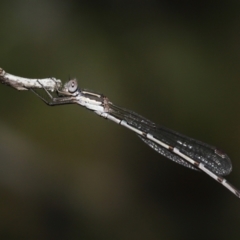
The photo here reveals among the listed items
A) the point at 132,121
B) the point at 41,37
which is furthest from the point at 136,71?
the point at 132,121

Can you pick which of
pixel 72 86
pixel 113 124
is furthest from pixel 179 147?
pixel 113 124

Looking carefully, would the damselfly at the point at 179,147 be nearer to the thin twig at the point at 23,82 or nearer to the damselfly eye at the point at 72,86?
the damselfly eye at the point at 72,86

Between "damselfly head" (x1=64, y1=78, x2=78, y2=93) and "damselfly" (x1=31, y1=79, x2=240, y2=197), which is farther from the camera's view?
"damselfly" (x1=31, y1=79, x2=240, y2=197)

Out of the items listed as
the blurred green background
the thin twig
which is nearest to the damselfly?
the thin twig

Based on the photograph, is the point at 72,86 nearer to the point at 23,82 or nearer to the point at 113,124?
the point at 23,82

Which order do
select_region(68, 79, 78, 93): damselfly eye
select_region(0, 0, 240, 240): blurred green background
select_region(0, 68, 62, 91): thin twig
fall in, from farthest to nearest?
1. select_region(0, 0, 240, 240): blurred green background
2. select_region(68, 79, 78, 93): damselfly eye
3. select_region(0, 68, 62, 91): thin twig

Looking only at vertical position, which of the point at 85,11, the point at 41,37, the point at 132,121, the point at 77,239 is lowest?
the point at 77,239

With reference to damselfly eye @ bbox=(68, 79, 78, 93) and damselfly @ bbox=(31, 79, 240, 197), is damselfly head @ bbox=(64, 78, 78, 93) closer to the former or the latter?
damselfly eye @ bbox=(68, 79, 78, 93)

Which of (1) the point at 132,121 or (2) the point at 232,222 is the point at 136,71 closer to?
(1) the point at 132,121
